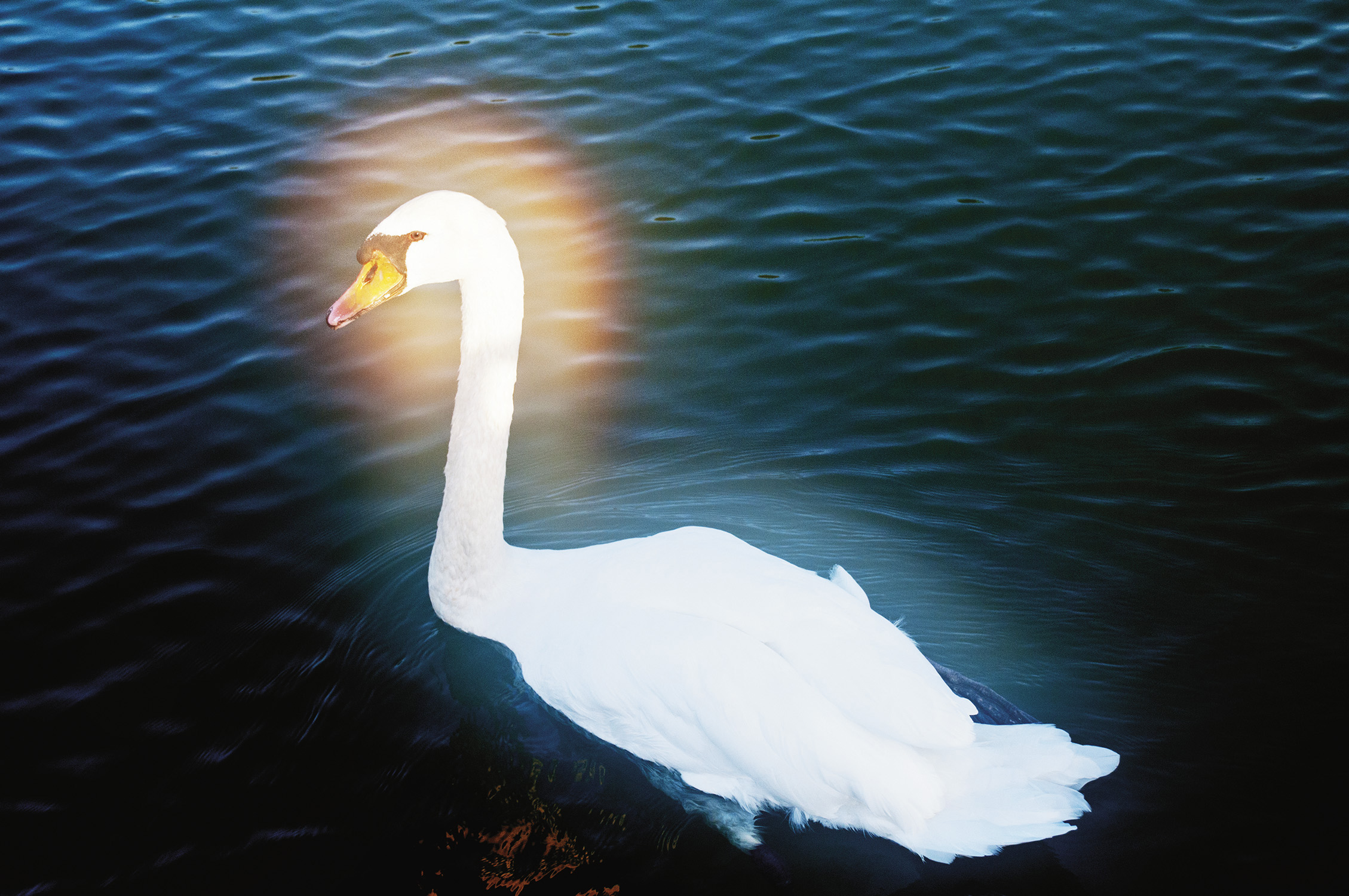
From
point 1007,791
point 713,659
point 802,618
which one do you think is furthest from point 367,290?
point 1007,791

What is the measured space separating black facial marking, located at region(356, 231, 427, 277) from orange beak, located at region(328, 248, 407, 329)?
23mm

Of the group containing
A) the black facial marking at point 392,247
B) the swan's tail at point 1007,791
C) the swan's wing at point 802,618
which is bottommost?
the swan's tail at point 1007,791

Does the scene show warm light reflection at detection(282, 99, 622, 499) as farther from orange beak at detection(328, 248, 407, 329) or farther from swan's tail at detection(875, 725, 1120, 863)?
swan's tail at detection(875, 725, 1120, 863)

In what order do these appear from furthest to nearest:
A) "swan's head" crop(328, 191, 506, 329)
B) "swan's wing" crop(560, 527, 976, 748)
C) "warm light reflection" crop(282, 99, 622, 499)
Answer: "warm light reflection" crop(282, 99, 622, 499), "swan's head" crop(328, 191, 506, 329), "swan's wing" crop(560, 527, 976, 748)

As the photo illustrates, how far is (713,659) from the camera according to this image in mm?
3617

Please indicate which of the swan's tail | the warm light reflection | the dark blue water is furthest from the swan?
the warm light reflection

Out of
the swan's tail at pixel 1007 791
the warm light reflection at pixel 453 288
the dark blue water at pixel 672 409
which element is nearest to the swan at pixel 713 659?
the swan's tail at pixel 1007 791

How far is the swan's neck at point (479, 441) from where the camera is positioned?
13.3ft

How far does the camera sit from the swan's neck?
4.05m

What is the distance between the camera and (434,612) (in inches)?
189

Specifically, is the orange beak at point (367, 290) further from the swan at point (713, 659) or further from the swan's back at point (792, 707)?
the swan's back at point (792, 707)

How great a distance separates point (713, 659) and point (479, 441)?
4.27 feet

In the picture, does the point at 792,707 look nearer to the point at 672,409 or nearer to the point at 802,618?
the point at 802,618

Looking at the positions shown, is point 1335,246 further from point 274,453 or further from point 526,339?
point 274,453
